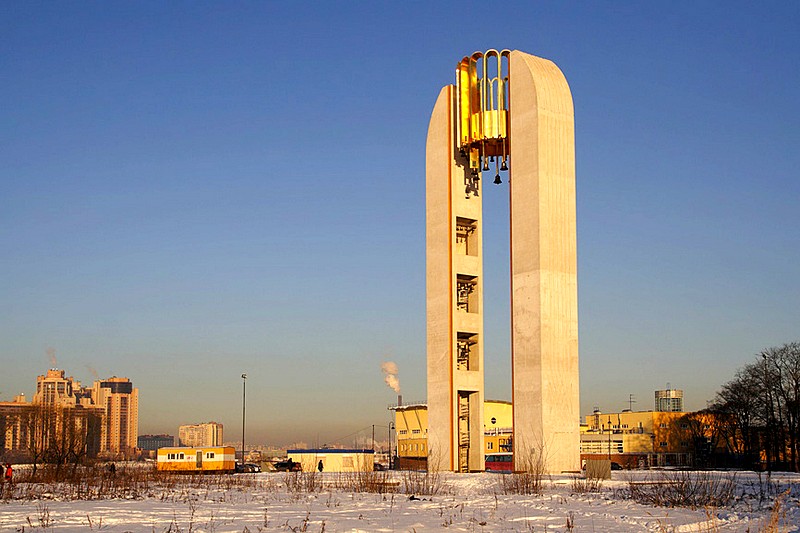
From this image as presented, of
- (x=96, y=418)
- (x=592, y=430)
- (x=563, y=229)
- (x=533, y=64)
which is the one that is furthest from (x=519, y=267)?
(x=96, y=418)

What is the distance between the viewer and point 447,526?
16469 millimetres

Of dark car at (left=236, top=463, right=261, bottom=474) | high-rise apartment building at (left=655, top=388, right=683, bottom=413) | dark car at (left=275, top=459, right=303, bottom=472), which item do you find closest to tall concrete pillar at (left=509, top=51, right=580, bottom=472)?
dark car at (left=275, top=459, right=303, bottom=472)

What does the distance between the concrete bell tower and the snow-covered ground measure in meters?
16.4

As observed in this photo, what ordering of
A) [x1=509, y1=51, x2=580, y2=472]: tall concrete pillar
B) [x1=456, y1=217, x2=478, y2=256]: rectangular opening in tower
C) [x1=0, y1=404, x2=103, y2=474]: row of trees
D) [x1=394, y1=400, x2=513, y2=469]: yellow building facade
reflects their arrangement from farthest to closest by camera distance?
[x1=394, y1=400, x2=513, y2=469]: yellow building facade, [x1=0, y1=404, x2=103, y2=474]: row of trees, [x1=456, y1=217, x2=478, y2=256]: rectangular opening in tower, [x1=509, y1=51, x2=580, y2=472]: tall concrete pillar

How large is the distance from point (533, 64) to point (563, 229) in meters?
8.11

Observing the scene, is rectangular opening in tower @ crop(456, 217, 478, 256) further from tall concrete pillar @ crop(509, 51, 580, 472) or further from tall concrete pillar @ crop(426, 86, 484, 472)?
tall concrete pillar @ crop(509, 51, 580, 472)

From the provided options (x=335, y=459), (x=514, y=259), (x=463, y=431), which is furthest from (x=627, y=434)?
(x=514, y=259)

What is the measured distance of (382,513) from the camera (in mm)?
19062

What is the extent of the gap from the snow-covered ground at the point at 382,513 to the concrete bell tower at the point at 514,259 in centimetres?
1643

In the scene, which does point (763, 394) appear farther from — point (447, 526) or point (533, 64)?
point (447, 526)

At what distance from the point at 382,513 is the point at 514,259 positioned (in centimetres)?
2631

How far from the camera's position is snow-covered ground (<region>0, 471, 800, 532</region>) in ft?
52.9

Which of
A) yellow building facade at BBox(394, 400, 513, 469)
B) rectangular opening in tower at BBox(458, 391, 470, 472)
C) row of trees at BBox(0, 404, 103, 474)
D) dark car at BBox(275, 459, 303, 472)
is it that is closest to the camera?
rectangular opening in tower at BBox(458, 391, 470, 472)

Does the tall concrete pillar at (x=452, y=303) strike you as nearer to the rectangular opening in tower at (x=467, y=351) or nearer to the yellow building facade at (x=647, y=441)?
the rectangular opening in tower at (x=467, y=351)
